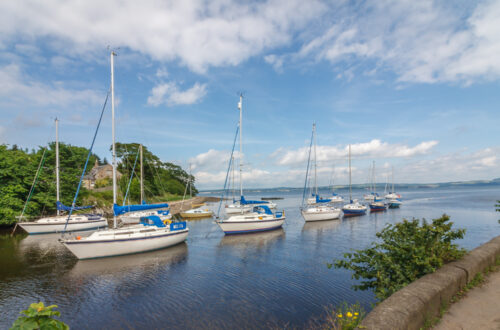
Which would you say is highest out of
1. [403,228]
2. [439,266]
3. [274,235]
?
[403,228]

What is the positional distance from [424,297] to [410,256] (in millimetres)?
2202

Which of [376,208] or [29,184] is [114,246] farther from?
[376,208]

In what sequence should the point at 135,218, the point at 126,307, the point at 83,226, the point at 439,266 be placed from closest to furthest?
1. the point at 439,266
2. the point at 126,307
3. the point at 83,226
4. the point at 135,218

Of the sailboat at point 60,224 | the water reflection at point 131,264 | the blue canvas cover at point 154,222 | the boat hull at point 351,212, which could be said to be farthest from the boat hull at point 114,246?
the boat hull at point 351,212

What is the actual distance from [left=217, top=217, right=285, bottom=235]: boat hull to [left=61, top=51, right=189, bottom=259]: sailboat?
17.8 feet

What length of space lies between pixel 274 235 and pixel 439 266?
2201 cm

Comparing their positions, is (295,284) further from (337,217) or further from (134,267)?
(337,217)

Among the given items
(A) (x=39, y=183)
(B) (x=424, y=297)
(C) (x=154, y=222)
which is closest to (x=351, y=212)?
(C) (x=154, y=222)

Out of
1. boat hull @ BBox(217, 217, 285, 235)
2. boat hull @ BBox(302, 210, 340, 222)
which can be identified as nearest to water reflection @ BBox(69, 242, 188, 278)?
boat hull @ BBox(217, 217, 285, 235)

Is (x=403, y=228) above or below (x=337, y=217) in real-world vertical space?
above

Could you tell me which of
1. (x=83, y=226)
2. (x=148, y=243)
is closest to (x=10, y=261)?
(x=148, y=243)

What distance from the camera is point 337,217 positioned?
39375 millimetres

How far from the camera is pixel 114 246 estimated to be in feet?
60.9

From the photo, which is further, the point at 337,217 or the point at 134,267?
the point at 337,217
